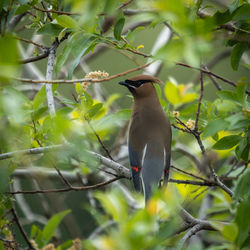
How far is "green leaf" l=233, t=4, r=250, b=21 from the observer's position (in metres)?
1.93

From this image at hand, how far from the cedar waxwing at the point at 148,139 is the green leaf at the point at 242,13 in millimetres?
1058

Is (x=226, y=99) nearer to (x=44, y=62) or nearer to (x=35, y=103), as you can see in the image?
(x=35, y=103)

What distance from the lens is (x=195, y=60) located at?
108cm

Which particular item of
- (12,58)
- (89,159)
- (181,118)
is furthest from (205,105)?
(12,58)

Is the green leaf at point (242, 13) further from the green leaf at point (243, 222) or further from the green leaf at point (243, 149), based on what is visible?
the green leaf at point (243, 222)

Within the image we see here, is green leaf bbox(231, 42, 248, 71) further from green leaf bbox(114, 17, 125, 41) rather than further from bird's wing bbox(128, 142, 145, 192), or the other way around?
bird's wing bbox(128, 142, 145, 192)

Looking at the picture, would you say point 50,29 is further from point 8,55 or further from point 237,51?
point 8,55

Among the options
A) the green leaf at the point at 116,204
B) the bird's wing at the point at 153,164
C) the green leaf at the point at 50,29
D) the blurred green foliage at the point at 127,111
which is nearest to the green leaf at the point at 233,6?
the blurred green foliage at the point at 127,111

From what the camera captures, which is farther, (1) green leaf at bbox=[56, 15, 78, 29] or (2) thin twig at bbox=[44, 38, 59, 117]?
(2) thin twig at bbox=[44, 38, 59, 117]

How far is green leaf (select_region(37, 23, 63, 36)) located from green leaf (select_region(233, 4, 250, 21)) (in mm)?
809

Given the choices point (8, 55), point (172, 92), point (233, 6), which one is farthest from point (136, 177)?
point (8, 55)

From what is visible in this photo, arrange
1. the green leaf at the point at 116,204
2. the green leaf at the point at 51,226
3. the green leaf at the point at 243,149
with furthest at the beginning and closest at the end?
the green leaf at the point at 51,226
the green leaf at the point at 243,149
the green leaf at the point at 116,204

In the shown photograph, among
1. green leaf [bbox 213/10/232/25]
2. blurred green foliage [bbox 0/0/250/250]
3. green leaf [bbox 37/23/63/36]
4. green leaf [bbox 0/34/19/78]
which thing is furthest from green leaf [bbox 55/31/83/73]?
green leaf [bbox 0/34/19/78]

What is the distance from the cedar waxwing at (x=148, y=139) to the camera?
290cm
